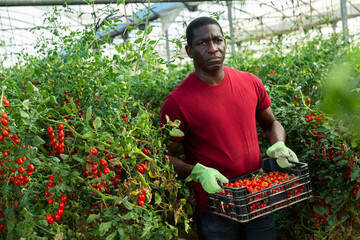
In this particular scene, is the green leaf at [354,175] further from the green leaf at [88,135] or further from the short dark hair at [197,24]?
the green leaf at [88,135]

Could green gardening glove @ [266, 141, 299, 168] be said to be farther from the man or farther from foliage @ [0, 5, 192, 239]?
foliage @ [0, 5, 192, 239]

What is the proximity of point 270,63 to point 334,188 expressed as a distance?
4.37ft

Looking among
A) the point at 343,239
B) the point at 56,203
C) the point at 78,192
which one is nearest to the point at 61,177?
the point at 56,203

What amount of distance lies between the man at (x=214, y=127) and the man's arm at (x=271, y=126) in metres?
0.13

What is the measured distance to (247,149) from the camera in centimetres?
201

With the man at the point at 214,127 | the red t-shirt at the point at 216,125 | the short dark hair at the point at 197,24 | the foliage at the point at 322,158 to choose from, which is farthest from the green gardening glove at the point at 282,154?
the short dark hair at the point at 197,24

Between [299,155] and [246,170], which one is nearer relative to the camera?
[246,170]

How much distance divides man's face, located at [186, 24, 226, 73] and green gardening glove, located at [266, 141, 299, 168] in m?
0.48

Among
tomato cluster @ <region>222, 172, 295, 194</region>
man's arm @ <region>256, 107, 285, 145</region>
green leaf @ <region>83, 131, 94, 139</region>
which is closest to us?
green leaf @ <region>83, 131, 94, 139</region>

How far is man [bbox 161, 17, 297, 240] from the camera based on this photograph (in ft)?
6.39

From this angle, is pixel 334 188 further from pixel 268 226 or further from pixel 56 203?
pixel 56 203

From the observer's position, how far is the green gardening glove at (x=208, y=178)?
1.65m

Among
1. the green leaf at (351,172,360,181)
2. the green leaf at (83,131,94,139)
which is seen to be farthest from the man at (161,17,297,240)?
the green leaf at (83,131,94,139)

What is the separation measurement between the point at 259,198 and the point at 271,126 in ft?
2.11
